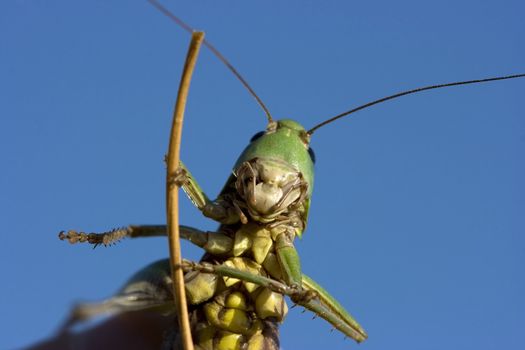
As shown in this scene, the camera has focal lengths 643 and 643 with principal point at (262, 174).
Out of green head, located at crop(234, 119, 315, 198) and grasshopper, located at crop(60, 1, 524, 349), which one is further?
green head, located at crop(234, 119, 315, 198)

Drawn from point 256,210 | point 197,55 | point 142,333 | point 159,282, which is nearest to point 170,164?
point 197,55

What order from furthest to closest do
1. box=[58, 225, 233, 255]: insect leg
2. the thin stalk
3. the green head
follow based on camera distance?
the green head
box=[58, 225, 233, 255]: insect leg
the thin stalk

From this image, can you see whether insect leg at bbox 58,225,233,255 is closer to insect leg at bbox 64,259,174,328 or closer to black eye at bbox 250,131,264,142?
insect leg at bbox 64,259,174,328

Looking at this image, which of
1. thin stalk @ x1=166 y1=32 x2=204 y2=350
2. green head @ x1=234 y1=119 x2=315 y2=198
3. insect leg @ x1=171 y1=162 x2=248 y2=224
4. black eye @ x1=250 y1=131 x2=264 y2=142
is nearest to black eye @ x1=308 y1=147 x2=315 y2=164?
green head @ x1=234 y1=119 x2=315 y2=198

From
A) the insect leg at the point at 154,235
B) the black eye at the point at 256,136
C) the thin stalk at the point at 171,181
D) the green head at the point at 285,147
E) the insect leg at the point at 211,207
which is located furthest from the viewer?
the black eye at the point at 256,136

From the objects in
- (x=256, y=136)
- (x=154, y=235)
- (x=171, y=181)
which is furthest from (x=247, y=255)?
(x=171, y=181)

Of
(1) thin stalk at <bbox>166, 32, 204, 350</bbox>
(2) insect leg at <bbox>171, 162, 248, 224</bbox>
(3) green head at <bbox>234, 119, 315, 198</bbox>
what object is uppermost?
(3) green head at <bbox>234, 119, 315, 198</bbox>

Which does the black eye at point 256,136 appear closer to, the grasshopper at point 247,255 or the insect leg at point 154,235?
the grasshopper at point 247,255

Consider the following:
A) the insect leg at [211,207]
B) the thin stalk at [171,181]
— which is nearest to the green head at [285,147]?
the insect leg at [211,207]
